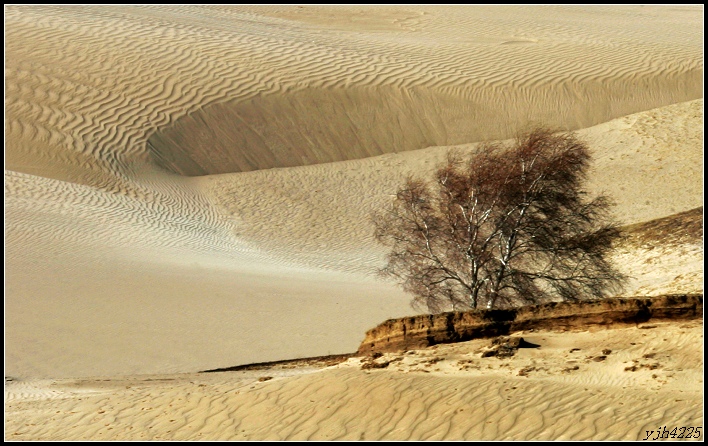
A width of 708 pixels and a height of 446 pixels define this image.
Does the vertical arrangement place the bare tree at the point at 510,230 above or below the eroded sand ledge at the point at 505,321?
above

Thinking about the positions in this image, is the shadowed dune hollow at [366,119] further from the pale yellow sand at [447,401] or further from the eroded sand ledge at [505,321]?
the pale yellow sand at [447,401]

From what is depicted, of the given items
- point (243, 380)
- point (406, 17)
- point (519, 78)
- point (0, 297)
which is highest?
point (406, 17)

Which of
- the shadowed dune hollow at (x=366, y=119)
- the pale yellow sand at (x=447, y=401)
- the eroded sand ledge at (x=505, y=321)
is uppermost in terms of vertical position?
the shadowed dune hollow at (x=366, y=119)

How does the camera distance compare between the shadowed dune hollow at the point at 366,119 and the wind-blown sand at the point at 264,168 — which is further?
the shadowed dune hollow at the point at 366,119

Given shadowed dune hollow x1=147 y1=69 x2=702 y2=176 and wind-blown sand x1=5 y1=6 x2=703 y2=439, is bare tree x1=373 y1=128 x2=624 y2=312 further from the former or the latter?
shadowed dune hollow x1=147 y1=69 x2=702 y2=176

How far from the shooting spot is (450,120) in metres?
34.2

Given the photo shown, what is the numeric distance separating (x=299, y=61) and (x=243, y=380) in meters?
25.2

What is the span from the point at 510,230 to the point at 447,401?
21.2 feet

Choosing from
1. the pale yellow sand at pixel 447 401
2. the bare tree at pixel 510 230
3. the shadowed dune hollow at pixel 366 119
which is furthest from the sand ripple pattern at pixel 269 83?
the pale yellow sand at pixel 447 401

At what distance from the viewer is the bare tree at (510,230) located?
15641 millimetres

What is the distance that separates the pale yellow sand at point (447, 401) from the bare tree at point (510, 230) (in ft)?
14.0

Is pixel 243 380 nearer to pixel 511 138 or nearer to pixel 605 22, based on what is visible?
pixel 511 138

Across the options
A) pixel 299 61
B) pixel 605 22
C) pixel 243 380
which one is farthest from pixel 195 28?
pixel 243 380

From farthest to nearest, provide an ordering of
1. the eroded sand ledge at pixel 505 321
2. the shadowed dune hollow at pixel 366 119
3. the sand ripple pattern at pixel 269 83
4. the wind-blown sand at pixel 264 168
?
1. the shadowed dune hollow at pixel 366 119
2. the sand ripple pattern at pixel 269 83
3. the wind-blown sand at pixel 264 168
4. the eroded sand ledge at pixel 505 321
